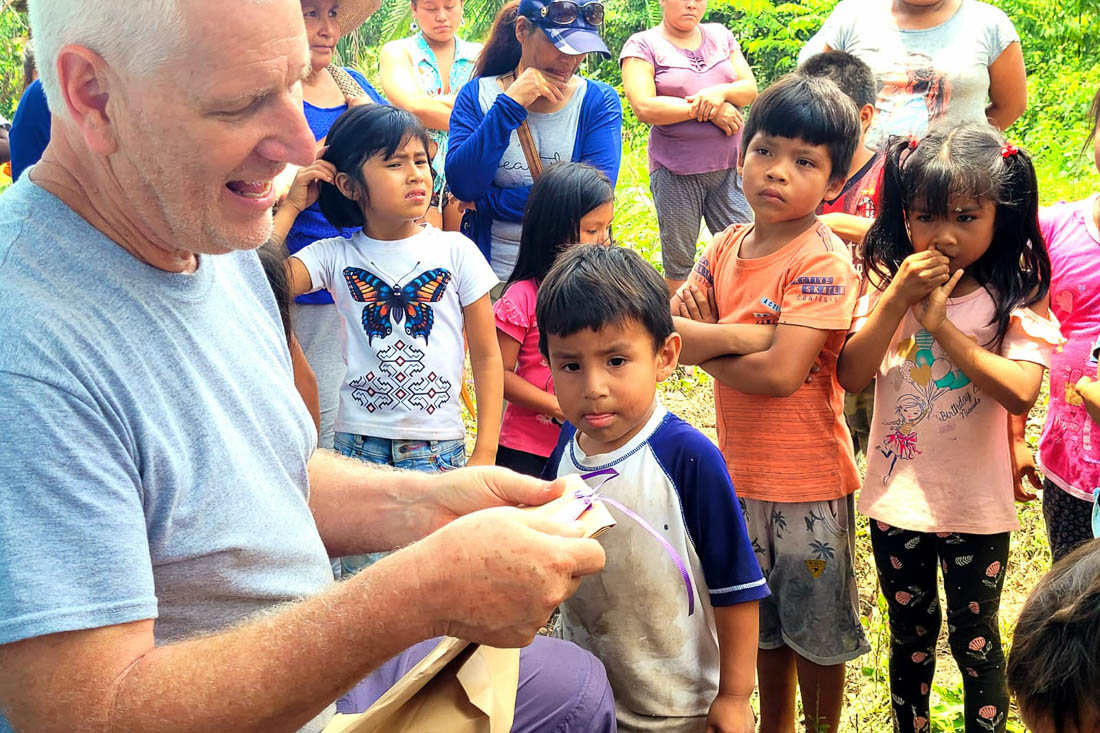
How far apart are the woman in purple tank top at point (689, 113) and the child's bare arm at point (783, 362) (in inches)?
100

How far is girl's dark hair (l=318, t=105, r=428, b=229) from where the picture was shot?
347 centimetres

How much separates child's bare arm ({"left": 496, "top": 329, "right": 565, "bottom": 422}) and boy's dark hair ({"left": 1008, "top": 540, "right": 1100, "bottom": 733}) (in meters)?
1.92

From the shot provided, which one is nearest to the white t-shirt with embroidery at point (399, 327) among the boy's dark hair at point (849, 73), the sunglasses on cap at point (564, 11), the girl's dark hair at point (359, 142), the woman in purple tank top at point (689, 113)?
the girl's dark hair at point (359, 142)

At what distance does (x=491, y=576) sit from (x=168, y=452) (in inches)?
21.6

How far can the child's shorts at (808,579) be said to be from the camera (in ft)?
9.30

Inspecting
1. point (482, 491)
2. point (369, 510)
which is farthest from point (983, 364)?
point (369, 510)

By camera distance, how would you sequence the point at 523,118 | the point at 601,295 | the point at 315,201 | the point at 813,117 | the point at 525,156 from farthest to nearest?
the point at 525,156, the point at 523,118, the point at 315,201, the point at 813,117, the point at 601,295

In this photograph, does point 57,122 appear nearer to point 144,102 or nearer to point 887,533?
point 144,102

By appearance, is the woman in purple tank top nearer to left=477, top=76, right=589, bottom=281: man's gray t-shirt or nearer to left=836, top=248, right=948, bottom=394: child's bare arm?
left=477, top=76, right=589, bottom=281: man's gray t-shirt

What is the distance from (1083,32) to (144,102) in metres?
13.5

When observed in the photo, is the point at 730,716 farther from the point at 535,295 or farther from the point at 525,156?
the point at 525,156

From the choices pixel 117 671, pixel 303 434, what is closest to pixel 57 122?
pixel 303 434

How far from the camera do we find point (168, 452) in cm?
162

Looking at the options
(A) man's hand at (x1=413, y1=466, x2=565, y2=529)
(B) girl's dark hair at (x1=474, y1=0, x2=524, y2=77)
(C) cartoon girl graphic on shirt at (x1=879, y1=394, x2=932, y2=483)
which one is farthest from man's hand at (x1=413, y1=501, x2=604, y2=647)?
(B) girl's dark hair at (x1=474, y1=0, x2=524, y2=77)
